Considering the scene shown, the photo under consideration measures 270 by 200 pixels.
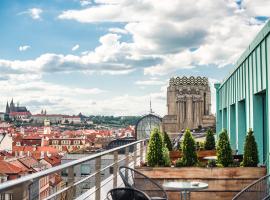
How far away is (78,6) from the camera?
13.4 m

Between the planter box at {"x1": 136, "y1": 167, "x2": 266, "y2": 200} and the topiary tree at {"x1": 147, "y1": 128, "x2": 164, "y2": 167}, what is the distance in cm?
83

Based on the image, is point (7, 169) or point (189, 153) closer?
point (189, 153)

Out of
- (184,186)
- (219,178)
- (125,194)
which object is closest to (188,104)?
(219,178)

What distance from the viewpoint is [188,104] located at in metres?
72.0

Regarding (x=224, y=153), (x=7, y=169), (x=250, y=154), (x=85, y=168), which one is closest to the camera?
(x=250, y=154)

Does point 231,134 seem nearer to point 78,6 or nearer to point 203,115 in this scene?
point 78,6

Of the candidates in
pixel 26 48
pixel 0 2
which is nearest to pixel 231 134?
pixel 0 2

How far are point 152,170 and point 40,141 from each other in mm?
125655

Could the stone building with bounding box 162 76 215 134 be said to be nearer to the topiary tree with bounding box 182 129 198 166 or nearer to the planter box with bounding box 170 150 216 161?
the planter box with bounding box 170 150 216 161

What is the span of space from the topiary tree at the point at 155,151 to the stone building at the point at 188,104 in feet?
171

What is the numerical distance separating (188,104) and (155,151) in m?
62.3

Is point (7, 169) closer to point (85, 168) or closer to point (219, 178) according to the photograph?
point (85, 168)

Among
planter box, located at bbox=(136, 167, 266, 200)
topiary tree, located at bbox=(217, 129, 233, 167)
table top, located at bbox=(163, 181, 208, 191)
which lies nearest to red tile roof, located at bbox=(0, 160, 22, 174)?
topiary tree, located at bbox=(217, 129, 233, 167)

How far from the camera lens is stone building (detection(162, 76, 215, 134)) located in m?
65.6
